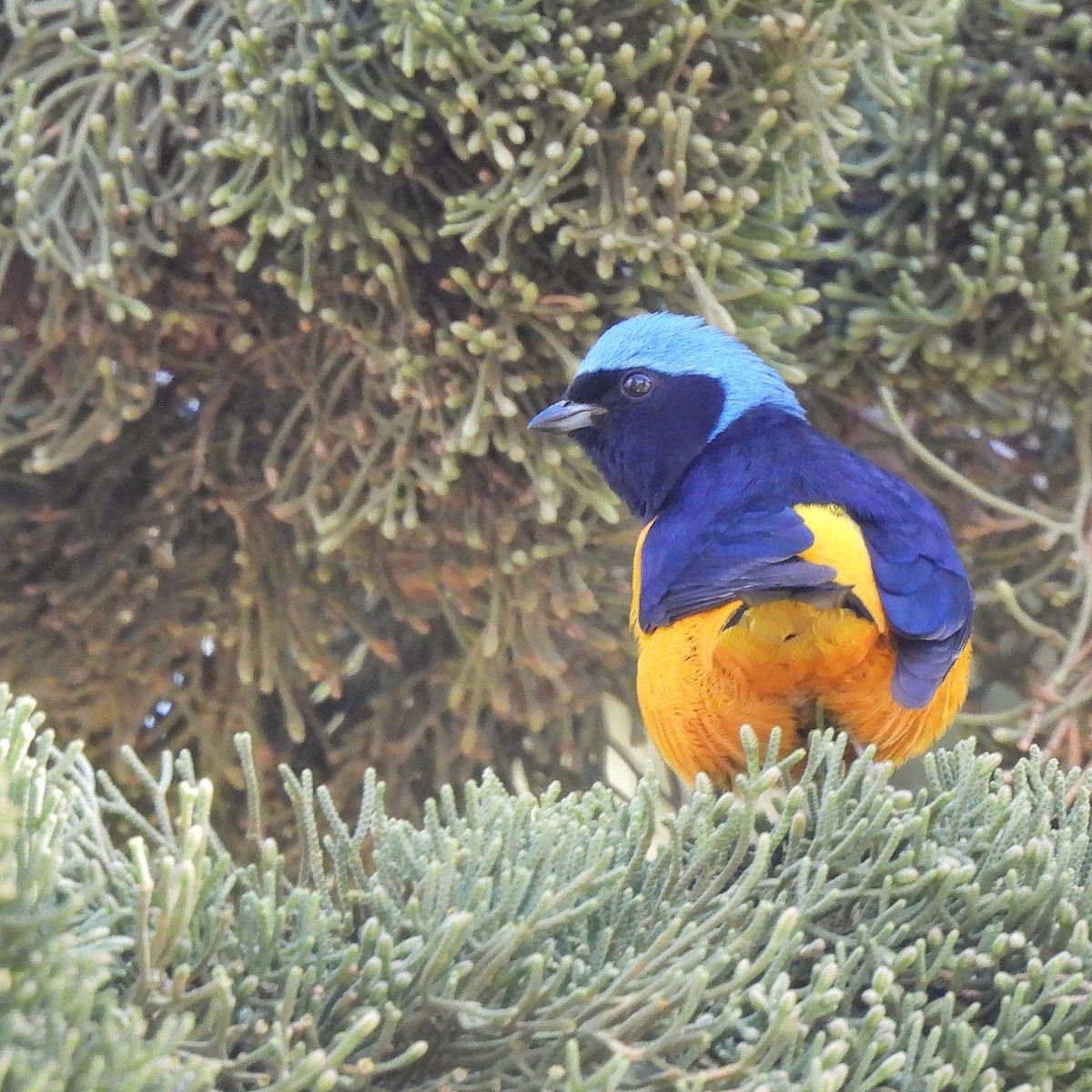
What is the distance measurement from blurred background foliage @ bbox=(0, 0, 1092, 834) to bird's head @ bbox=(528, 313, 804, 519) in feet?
0.08

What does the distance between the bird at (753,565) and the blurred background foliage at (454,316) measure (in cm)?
4

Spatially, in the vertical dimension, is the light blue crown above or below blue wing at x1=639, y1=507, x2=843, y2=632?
above

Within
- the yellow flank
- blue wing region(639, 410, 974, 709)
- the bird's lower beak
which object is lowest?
the yellow flank

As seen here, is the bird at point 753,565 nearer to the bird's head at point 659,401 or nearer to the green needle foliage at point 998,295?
the bird's head at point 659,401

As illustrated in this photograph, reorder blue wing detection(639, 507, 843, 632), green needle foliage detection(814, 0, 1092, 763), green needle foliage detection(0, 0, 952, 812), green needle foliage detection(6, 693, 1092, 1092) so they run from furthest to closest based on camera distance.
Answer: green needle foliage detection(814, 0, 1092, 763), green needle foliage detection(0, 0, 952, 812), blue wing detection(639, 507, 843, 632), green needle foliage detection(6, 693, 1092, 1092)

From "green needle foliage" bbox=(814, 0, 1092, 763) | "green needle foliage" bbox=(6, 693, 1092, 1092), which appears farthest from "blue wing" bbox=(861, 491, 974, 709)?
"green needle foliage" bbox=(814, 0, 1092, 763)

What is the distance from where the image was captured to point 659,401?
1040mm

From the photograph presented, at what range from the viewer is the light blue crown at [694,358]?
959 mm

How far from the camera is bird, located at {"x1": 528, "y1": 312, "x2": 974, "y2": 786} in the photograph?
0.78 meters

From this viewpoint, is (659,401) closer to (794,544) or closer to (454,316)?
(454,316)

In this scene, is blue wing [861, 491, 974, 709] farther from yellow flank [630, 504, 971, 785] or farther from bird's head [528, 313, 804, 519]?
bird's head [528, 313, 804, 519]

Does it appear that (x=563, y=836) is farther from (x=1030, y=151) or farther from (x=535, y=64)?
(x=1030, y=151)

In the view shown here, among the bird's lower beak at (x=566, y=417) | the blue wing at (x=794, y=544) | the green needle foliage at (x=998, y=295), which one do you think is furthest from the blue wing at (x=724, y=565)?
the green needle foliage at (x=998, y=295)

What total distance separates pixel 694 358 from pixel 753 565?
0.95ft
